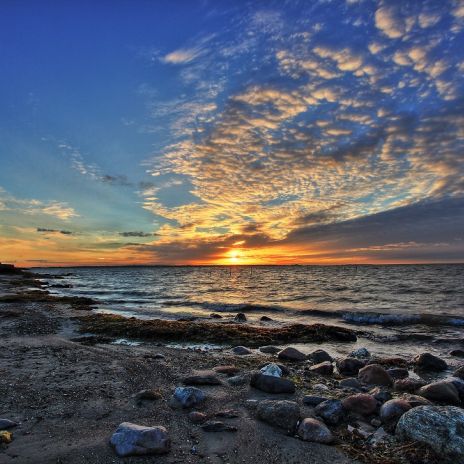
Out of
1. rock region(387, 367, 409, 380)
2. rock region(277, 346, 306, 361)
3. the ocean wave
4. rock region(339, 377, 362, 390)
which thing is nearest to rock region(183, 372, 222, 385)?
rock region(339, 377, 362, 390)

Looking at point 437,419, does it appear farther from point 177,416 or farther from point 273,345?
point 273,345

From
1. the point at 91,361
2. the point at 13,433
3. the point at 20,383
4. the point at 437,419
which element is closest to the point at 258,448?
the point at 437,419

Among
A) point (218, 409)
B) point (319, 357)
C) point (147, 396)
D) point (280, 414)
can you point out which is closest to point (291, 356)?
point (319, 357)

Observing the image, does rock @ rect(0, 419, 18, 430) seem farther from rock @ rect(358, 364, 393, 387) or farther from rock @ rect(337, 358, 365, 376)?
rock @ rect(337, 358, 365, 376)

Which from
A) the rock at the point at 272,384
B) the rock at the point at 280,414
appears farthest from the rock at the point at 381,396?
the rock at the point at 280,414

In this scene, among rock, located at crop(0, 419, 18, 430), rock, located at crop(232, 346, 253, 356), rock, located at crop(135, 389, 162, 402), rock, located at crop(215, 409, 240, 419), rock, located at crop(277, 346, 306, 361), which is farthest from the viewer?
rock, located at crop(232, 346, 253, 356)

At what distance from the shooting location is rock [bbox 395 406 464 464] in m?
5.00

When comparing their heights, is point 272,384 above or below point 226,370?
above

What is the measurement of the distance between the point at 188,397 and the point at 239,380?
6.69 ft

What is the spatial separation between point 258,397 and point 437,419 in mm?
3508

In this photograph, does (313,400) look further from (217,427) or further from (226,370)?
(226,370)

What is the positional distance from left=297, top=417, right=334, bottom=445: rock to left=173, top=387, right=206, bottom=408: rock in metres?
2.17

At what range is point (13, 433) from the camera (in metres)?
5.23

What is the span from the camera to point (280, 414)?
6.07 m
